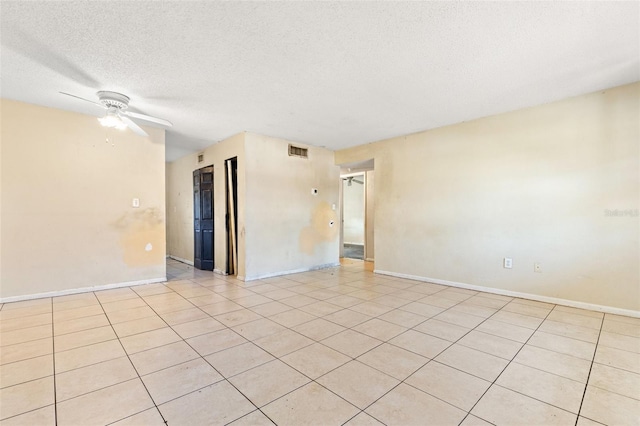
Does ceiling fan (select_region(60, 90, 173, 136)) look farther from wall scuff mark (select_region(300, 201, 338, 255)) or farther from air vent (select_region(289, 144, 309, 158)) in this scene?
wall scuff mark (select_region(300, 201, 338, 255))

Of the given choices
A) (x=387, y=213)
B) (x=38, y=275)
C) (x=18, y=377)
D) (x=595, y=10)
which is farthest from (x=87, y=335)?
(x=595, y=10)

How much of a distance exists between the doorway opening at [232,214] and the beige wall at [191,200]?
79mm

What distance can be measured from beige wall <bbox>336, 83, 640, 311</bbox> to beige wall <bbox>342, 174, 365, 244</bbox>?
6.50 m

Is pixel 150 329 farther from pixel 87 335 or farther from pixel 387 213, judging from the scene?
pixel 387 213

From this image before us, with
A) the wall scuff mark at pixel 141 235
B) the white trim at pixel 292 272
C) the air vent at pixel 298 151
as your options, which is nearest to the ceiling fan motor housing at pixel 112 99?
the wall scuff mark at pixel 141 235

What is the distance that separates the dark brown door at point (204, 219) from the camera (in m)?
5.65

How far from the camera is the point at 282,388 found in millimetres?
1794

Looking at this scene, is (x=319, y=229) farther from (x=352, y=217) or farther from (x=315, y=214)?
(x=352, y=217)

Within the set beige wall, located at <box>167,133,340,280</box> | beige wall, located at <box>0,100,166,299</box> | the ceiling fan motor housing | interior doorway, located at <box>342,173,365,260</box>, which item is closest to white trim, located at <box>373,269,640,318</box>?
beige wall, located at <box>167,133,340,280</box>

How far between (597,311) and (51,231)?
697 cm

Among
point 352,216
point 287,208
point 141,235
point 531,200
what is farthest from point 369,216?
point 141,235

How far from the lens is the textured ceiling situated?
1.95 metres

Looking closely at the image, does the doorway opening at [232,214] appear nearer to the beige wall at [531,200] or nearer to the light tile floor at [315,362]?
the light tile floor at [315,362]

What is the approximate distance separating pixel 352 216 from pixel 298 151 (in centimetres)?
659
